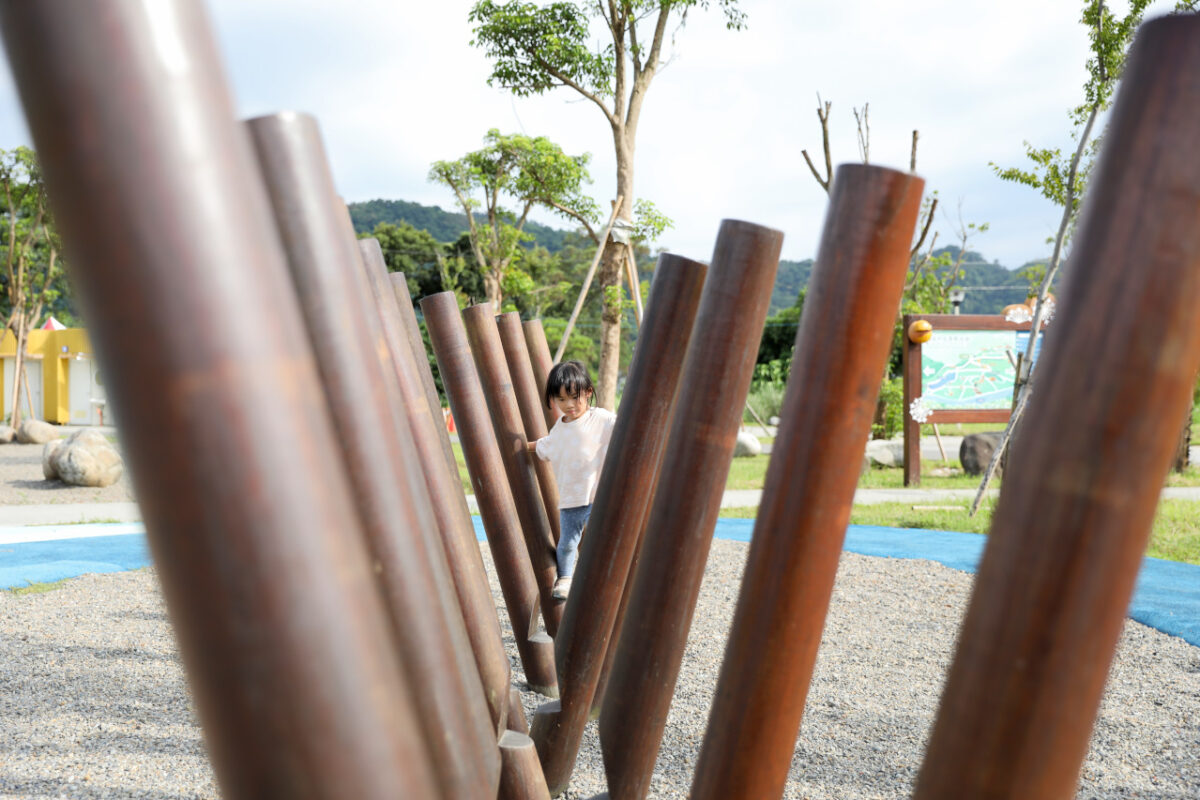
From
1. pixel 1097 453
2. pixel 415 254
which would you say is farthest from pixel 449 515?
pixel 415 254

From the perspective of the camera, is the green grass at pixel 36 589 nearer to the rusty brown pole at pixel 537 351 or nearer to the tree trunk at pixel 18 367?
the rusty brown pole at pixel 537 351

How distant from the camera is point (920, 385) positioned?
1428cm

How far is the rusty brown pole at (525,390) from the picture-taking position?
4594 millimetres

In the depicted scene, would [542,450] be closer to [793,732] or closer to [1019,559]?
[793,732]

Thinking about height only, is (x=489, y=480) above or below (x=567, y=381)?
below

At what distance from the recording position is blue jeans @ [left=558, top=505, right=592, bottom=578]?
4820 millimetres

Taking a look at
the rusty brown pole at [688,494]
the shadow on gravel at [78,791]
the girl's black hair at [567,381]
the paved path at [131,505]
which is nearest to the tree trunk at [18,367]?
the paved path at [131,505]

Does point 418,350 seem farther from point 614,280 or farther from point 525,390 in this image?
point 614,280

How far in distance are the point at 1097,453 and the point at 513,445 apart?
340cm

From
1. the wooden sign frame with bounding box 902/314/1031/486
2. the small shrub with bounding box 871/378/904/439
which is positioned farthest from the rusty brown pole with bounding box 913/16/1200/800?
the small shrub with bounding box 871/378/904/439

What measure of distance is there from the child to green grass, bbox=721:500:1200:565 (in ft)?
14.5

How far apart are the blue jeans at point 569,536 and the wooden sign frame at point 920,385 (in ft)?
31.6

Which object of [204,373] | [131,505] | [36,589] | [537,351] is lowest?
[131,505]

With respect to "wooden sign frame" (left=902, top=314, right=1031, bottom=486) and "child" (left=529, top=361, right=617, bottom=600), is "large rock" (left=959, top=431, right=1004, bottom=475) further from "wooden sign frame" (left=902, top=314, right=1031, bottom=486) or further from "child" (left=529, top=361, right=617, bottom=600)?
"child" (left=529, top=361, right=617, bottom=600)
